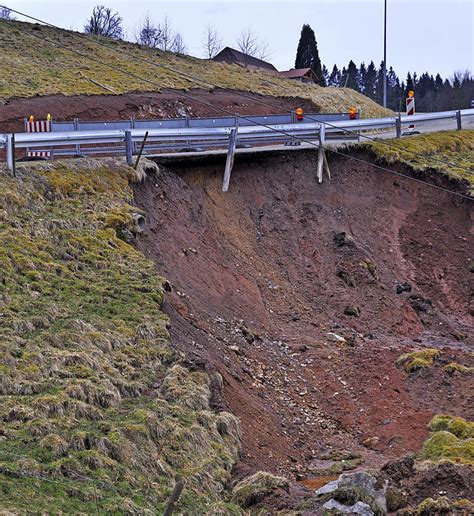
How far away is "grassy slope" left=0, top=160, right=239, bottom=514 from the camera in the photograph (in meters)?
8.35

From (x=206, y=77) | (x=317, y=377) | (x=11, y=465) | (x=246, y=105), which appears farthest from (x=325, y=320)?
(x=206, y=77)

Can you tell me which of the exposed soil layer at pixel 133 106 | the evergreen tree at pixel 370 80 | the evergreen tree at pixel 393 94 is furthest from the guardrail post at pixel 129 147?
the evergreen tree at pixel 370 80

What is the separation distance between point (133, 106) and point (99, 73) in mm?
6089

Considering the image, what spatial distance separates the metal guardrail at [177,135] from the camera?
1678 centimetres

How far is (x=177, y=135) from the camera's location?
1864 cm

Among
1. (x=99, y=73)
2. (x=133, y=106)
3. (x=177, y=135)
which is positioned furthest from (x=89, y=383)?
(x=99, y=73)

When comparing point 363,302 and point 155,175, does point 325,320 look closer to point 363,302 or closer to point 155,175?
point 363,302

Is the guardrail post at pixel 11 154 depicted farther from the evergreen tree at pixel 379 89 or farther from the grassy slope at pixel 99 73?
the evergreen tree at pixel 379 89

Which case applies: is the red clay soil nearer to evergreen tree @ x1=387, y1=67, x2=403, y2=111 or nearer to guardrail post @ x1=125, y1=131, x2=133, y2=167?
guardrail post @ x1=125, y1=131, x2=133, y2=167

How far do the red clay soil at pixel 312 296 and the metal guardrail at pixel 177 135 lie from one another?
0.57 meters

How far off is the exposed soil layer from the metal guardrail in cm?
534

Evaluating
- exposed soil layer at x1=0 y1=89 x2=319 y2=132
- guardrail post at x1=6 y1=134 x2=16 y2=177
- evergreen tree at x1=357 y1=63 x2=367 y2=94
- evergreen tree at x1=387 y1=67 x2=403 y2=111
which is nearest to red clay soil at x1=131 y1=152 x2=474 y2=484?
guardrail post at x1=6 y1=134 x2=16 y2=177

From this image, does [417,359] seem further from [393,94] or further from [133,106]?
[393,94]

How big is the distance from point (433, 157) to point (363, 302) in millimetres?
8015
